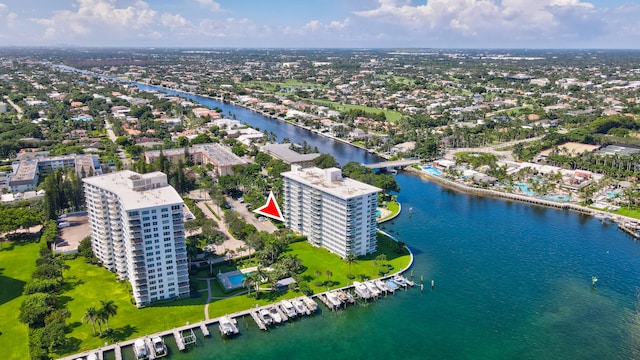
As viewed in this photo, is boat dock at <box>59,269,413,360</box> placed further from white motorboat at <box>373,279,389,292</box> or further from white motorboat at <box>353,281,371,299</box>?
white motorboat at <box>353,281,371,299</box>

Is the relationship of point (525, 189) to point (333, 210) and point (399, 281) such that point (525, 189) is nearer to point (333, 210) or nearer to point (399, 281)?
point (399, 281)

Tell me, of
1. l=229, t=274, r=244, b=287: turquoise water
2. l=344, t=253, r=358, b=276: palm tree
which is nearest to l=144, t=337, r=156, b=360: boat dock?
l=229, t=274, r=244, b=287: turquoise water

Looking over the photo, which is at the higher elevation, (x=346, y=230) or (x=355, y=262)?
(x=346, y=230)

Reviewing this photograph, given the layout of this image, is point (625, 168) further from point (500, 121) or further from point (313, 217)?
point (313, 217)

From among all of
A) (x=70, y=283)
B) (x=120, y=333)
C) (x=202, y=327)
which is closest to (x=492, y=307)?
(x=202, y=327)

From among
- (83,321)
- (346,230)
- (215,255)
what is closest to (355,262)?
(346,230)

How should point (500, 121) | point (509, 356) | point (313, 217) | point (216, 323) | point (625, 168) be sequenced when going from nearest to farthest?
point (509, 356) → point (216, 323) → point (313, 217) → point (625, 168) → point (500, 121)

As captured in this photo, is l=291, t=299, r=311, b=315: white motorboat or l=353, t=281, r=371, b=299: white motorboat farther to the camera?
l=353, t=281, r=371, b=299: white motorboat
